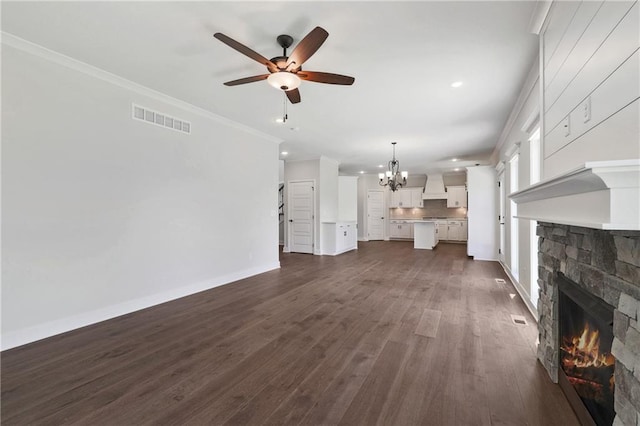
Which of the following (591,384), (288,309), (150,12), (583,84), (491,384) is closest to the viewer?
(583,84)

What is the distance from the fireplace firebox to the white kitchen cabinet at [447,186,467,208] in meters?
9.82

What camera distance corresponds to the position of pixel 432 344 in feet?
8.57

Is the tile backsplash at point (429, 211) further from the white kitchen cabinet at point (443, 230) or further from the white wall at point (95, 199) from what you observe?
the white wall at point (95, 199)

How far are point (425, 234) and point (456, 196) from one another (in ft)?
9.62

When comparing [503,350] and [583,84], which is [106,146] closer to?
[583,84]

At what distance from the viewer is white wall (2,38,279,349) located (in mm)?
2613

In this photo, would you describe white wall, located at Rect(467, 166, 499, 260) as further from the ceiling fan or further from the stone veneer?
the ceiling fan

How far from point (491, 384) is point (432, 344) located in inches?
24.8

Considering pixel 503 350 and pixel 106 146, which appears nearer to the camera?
Result: pixel 503 350

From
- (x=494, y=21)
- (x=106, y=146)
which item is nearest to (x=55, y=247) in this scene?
(x=106, y=146)

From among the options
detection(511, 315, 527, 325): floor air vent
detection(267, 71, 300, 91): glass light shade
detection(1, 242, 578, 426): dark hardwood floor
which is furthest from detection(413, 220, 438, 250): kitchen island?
detection(267, 71, 300, 91): glass light shade

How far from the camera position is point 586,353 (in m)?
1.62

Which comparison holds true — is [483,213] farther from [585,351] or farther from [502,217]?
[585,351]

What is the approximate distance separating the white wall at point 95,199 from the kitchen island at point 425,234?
21.7ft
